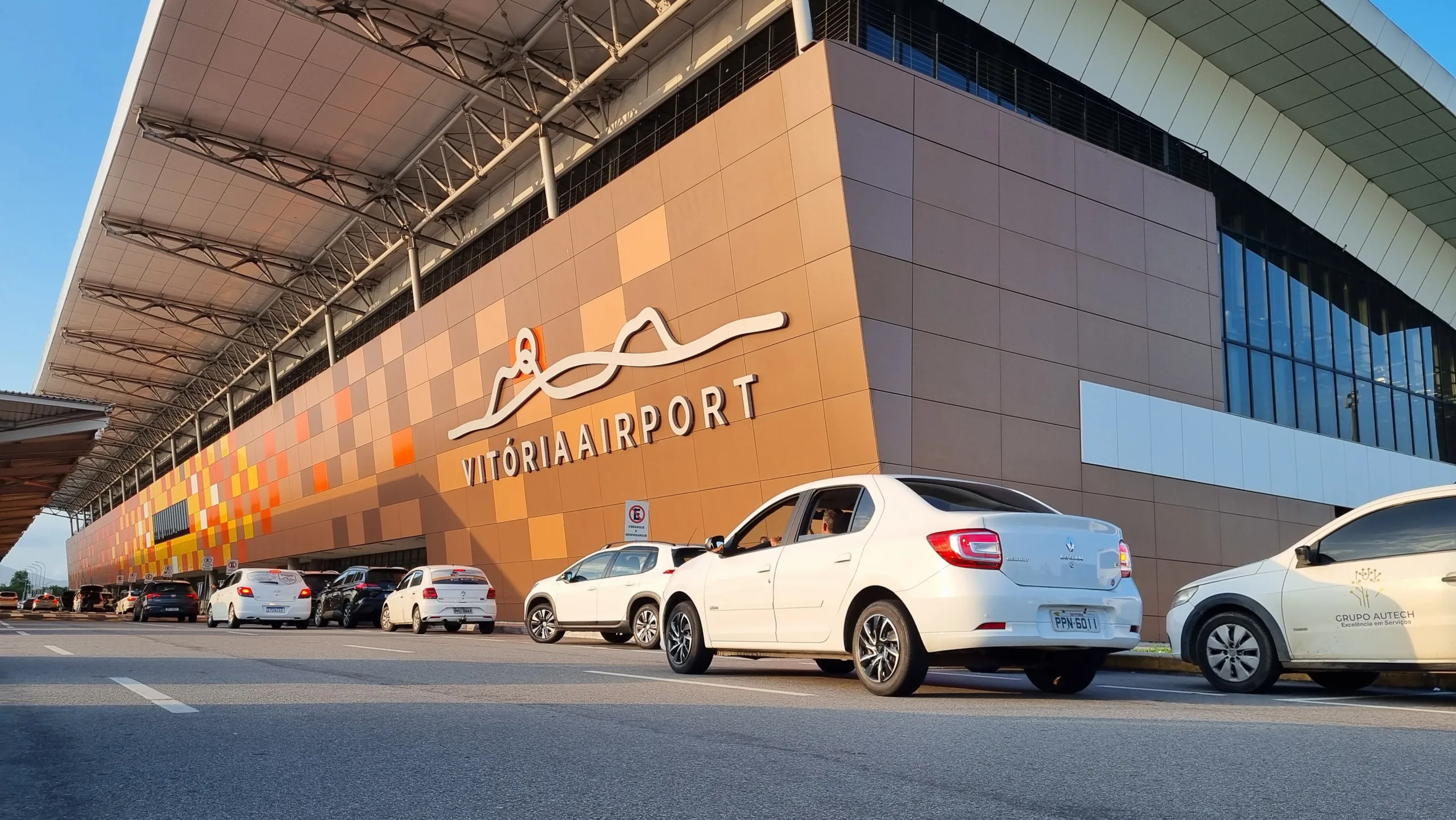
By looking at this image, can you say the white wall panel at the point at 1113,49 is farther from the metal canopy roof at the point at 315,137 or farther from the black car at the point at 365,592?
the black car at the point at 365,592

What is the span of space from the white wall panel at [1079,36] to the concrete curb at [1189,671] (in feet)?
51.4

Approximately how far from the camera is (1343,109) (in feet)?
96.0

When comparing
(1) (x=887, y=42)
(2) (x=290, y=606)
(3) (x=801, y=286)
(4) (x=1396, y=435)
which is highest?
(1) (x=887, y=42)

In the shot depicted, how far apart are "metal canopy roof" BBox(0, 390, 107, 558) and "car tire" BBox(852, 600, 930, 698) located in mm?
29661

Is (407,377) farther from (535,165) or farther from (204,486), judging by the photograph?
(204,486)

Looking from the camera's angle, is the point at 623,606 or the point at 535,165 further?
the point at 535,165

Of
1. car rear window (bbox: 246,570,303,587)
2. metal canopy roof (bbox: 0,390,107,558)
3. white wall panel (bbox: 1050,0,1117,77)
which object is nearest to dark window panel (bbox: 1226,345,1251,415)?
white wall panel (bbox: 1050,0,1117,77)

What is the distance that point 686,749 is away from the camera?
5.55 metres

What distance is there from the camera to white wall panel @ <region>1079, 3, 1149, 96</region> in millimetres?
25469

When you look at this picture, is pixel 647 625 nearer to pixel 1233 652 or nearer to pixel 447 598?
pixel 447 598

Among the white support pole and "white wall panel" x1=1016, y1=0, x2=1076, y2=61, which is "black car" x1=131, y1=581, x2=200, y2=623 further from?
"white wall panel" x1=1016, y1=0, x2=1076, y2=61

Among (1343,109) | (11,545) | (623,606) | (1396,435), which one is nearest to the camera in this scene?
(623,606)

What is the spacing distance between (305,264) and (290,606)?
20.4 metres

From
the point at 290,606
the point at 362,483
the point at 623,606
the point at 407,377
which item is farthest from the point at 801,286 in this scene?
the point at 362,483
